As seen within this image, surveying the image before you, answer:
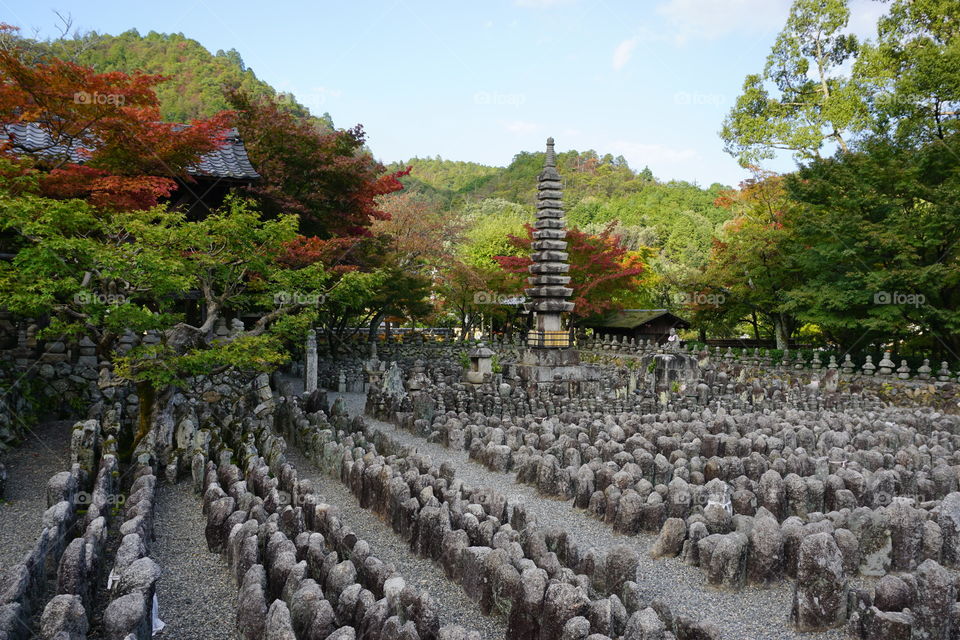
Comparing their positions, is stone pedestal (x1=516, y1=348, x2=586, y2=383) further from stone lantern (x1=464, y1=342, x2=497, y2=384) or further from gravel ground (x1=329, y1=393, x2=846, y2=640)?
gravel ground (x1=329, y1=393, x2=846, y2=640)

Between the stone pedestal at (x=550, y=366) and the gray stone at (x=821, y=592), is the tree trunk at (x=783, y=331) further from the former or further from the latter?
the gray stone at (x=821, y=592)

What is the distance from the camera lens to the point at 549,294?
17.1 m

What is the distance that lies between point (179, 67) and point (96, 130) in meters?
50.1

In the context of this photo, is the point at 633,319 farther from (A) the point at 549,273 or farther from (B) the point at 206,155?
(B) the point at 206,155

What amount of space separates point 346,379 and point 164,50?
55.5m

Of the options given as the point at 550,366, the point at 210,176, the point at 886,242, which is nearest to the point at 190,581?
the point at 210,176

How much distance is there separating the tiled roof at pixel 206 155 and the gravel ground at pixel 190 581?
25.9 ft

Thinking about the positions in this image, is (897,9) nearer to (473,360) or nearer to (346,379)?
(473,360)

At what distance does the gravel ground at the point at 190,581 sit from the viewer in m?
4.41

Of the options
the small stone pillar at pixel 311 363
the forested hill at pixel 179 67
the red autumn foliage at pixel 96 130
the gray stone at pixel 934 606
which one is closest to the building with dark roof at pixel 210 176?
the red autumn foliage at pixel 96 130

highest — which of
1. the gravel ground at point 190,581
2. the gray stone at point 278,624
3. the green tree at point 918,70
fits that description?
the green tree at point 918,70

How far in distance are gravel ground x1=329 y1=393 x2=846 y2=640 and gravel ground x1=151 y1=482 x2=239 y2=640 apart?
10.9 ft

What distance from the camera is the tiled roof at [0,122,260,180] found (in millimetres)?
11312

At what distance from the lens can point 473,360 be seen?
630 inches
